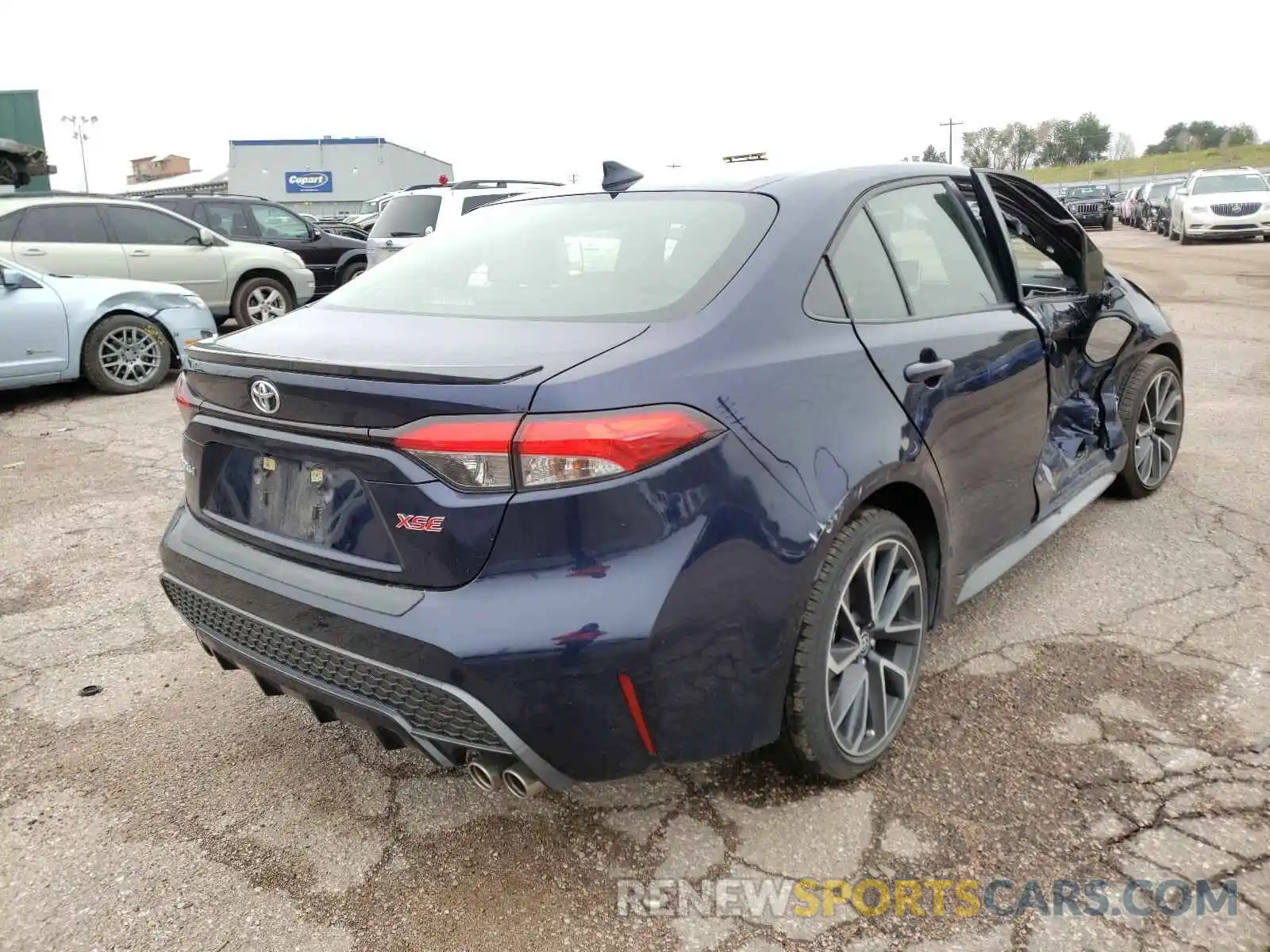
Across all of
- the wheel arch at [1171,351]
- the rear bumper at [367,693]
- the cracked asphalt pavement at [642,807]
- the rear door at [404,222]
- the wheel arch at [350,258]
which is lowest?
the cracked asphalt pavement at [642,807]

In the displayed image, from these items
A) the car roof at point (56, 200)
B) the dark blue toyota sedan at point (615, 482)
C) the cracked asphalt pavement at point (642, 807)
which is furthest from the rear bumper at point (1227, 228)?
the dark blue toyota sedan at point (615, 482)

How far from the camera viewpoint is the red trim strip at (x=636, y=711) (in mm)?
1960

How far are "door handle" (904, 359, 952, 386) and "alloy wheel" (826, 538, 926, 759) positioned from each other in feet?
1.45

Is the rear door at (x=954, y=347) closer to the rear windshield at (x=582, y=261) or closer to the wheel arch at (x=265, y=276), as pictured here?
the rear windshield at (x=582, y=261)

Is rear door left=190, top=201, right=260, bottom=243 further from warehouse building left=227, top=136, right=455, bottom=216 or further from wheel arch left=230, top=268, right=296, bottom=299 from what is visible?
warehouse building left=227, top=136, right=455, bottom=216

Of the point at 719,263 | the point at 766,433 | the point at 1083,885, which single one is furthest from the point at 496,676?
the point at 1083,885

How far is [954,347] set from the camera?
2850 mm

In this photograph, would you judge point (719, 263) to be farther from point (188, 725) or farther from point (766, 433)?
point (188, 725)

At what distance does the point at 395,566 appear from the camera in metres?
2.07

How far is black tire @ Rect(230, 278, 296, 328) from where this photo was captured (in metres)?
11.1

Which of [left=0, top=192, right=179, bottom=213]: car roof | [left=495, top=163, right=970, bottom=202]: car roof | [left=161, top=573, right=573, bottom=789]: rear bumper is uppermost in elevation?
[left=0, top=192, right=179, bottom=213]: car roof

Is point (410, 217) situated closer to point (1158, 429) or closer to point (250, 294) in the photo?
point (250, 294)

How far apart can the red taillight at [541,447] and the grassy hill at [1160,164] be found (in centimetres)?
7253

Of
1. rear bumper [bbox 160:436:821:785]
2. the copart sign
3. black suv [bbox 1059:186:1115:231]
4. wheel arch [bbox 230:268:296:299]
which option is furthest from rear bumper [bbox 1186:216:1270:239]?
the copart sign
